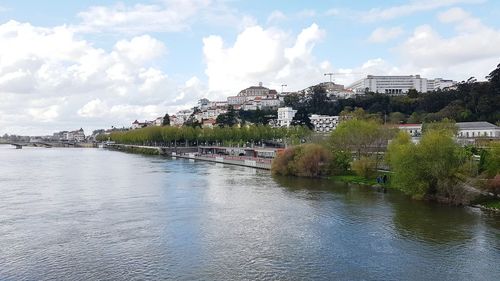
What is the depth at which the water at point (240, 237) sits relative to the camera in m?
14.7

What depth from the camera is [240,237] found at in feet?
60.4

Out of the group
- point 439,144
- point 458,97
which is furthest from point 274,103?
point 439,144

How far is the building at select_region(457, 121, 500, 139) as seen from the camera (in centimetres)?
5072

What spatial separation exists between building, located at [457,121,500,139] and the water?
27.9 metres

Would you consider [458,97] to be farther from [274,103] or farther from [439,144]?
[274,103]

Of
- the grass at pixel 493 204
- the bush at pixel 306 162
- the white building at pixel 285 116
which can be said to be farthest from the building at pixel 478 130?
the white building at pixel 285 116

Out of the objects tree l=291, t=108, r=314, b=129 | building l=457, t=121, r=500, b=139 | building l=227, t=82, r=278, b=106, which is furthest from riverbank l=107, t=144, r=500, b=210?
building l=227, t=82, r=278, b=106

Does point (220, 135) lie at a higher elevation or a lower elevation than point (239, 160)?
higher

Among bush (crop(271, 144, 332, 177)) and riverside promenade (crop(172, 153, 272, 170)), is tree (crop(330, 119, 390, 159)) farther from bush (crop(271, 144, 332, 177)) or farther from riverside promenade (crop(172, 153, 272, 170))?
riverside promenade (crop(172, 153, 272, 170))

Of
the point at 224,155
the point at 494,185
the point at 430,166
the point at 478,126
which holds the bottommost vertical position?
the point at 494,185

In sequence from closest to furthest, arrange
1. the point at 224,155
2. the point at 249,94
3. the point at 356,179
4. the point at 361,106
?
the point at 356,179 < the point at 224,155 < the point at 361,106 < the point at 249,94

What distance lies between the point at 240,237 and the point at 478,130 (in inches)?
1701

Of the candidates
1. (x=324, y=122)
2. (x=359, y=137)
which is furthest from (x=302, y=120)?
(x=359, y=137)

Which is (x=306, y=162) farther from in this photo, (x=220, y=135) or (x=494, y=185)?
(x=220, y=135)
